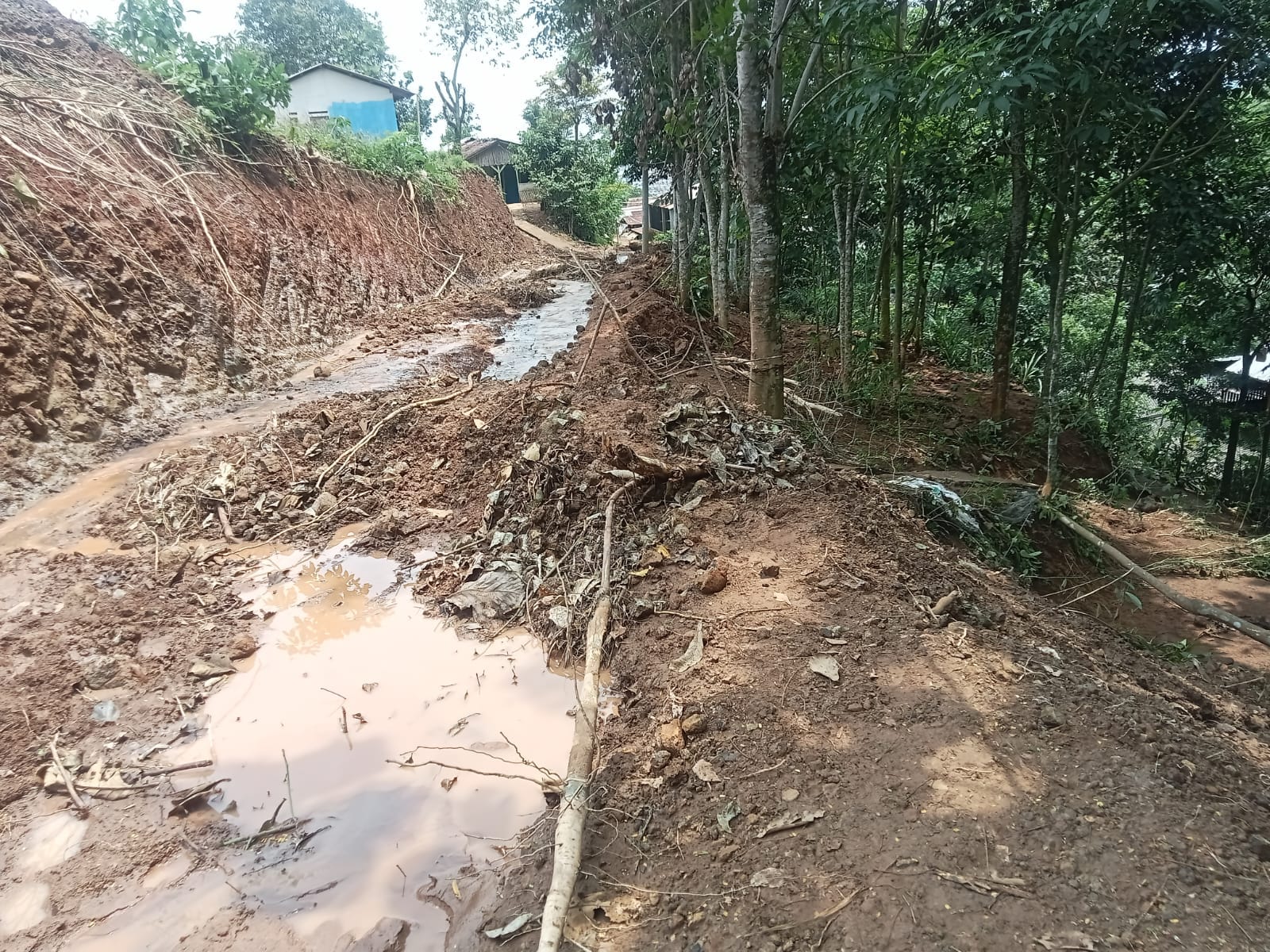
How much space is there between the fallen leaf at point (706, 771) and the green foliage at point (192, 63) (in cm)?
1244

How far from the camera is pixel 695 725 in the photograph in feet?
10.0

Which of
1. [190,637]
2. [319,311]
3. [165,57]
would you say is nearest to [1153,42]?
[190,637]

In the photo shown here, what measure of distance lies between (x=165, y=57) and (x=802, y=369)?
35.9ft

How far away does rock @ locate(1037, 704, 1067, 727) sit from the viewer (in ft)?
9.02

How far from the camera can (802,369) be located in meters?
8.62

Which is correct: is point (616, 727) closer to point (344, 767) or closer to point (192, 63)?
point (344, 767)

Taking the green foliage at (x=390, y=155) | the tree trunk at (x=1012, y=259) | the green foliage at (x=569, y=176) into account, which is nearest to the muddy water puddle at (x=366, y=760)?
the tree trunk at (x=1012, y=259)

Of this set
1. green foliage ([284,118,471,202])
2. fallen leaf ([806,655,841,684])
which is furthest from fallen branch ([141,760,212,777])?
green foliage ([284,118,471,202])

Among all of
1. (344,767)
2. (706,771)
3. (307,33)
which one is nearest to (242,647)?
(344,767)

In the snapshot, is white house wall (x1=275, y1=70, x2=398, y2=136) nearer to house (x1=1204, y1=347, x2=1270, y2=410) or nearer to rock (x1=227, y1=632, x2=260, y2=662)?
rock (x1=227, y1=632, x2=260, y2=662)

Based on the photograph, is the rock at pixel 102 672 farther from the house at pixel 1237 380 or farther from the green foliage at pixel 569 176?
the green foliage at pixel 569 176

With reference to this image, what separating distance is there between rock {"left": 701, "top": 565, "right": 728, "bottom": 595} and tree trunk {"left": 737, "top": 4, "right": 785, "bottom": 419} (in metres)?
2.20

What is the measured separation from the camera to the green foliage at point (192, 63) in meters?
10.7

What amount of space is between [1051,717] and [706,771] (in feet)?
4.61
